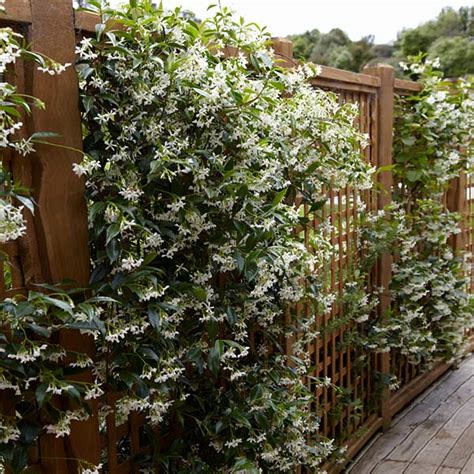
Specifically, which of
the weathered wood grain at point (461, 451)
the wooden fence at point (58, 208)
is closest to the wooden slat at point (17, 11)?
the wooden fence at point (58, 208)

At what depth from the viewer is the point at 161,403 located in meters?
1.59

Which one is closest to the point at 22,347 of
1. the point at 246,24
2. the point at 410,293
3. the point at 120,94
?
the point at 120,94

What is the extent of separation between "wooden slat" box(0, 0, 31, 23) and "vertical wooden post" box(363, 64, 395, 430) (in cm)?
232

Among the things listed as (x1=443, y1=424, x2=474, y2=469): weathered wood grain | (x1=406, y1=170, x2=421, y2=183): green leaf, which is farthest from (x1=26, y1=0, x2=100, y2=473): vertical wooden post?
(x1=406, y1=170, x2=421, y2=183): green leaf

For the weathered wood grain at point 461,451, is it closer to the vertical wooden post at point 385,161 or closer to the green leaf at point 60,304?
the vertical wooden post at point 385,161

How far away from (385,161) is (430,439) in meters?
1.42

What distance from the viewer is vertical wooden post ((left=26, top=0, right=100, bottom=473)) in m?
1.44

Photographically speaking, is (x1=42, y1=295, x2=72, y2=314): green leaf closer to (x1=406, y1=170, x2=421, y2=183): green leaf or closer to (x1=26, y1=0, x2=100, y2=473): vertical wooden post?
(x1=26, y1=0, x2=100, y2=473): vertical wooden post

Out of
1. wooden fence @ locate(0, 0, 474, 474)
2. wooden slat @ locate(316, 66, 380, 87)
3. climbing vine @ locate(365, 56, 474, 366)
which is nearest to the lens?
wooden fence @ locate(0, 0, 474, 474)

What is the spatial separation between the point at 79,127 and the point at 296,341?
1350mm

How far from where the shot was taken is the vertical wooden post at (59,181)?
144 cm

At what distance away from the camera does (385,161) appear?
3471 mm

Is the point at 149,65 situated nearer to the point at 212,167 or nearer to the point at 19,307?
the point at 212,167

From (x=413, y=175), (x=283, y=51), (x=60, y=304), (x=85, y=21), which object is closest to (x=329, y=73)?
(x=283, y=51)
